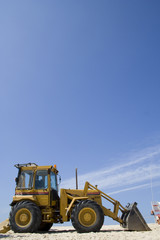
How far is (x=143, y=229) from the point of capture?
9305 mm

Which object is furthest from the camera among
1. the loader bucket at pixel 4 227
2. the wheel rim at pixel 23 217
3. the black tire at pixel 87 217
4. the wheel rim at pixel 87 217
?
the loader bucket at pixel 4 227

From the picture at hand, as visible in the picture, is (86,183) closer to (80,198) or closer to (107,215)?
(80,198)

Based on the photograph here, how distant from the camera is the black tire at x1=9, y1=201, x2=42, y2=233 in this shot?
9.40 meters

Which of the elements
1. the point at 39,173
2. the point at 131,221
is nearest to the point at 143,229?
the point at 131,221

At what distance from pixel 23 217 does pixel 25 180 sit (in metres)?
1.69

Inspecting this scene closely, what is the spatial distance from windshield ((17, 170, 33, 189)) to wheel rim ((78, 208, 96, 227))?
282 cm

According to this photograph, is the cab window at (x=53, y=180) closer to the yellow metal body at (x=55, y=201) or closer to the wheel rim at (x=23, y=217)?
the yellow metal body at (x=55, y=201)

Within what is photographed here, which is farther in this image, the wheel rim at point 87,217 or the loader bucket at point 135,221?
the loader bucket at point 135,221

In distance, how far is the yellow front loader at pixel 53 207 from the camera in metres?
9.23

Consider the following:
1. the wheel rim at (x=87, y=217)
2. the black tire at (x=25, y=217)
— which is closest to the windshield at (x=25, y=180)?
the black tire at (x=25, y=217)

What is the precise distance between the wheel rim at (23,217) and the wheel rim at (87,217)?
235 centimetres

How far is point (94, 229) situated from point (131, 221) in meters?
1.72

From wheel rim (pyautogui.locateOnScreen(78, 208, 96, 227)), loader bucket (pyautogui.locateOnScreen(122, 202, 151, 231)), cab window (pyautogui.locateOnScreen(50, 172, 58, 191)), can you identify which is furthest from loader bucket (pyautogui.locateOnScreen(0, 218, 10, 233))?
loader bucket (pyautogui.locateOnScreen(122, 202, 151, 231))

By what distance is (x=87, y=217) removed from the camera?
9.21 metres
